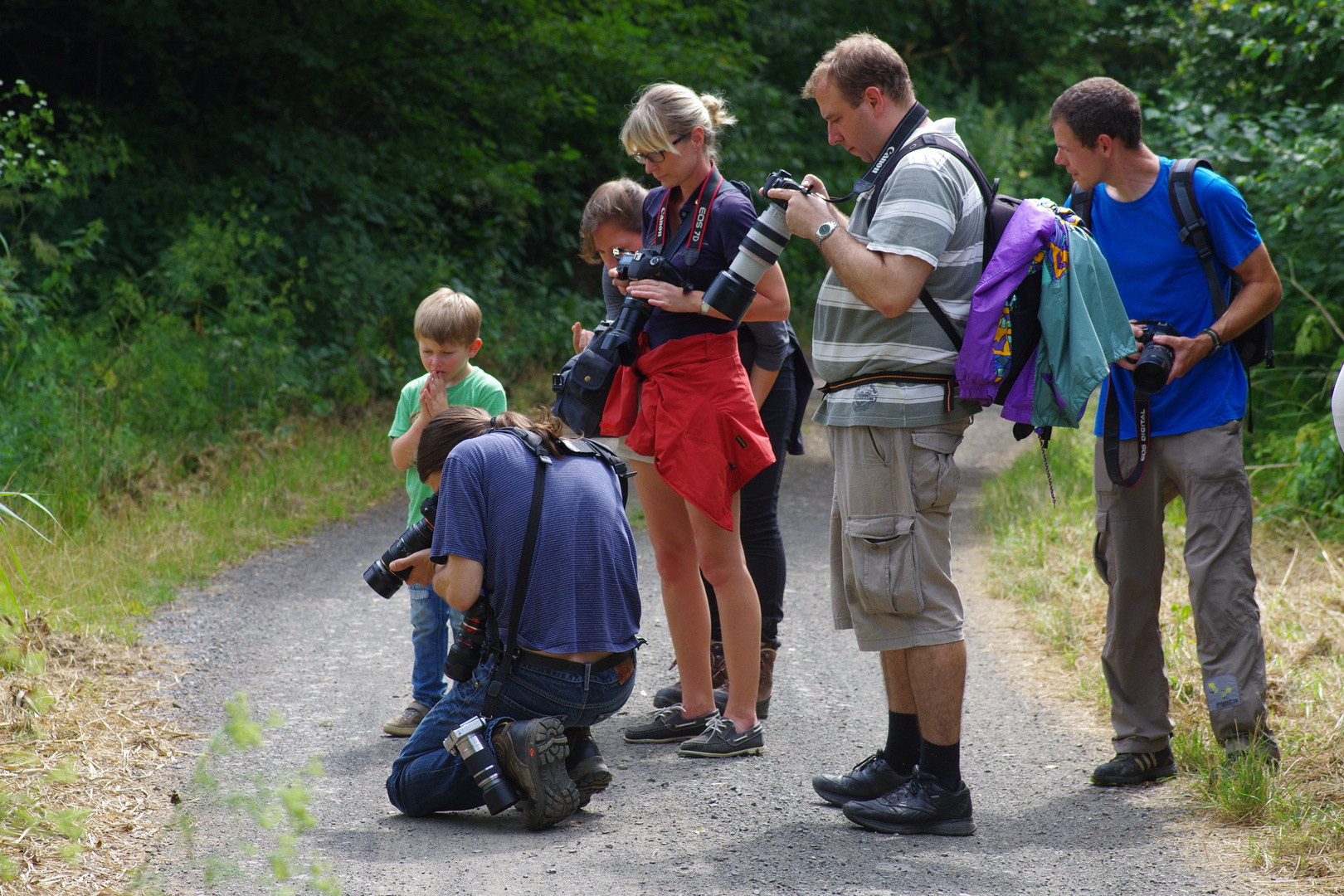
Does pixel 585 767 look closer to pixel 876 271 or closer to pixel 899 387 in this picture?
pixel 899 387

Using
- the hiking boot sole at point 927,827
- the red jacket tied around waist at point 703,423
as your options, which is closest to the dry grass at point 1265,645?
the hiking boot sole at point 927,827

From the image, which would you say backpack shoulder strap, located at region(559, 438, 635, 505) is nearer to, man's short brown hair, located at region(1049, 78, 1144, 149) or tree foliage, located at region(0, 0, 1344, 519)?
man's short brown hair, located at region(1049, 78, 1144, 149)

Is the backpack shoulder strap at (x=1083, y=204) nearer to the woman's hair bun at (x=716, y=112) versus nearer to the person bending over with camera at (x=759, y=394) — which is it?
the person bending over with camera at (x=759, y=394)

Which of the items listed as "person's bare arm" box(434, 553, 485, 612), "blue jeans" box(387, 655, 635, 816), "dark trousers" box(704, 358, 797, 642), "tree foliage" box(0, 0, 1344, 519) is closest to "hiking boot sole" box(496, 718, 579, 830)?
"blue jeans" box(387, 655, 635, 816)

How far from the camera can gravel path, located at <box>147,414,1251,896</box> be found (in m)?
3.07

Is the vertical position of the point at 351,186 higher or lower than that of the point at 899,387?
higher

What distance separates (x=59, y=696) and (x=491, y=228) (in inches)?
386

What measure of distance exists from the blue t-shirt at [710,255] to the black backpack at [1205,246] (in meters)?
1.28

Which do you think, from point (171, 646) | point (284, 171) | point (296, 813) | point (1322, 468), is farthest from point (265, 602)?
point (284, 171)

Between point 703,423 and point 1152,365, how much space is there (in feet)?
4.36

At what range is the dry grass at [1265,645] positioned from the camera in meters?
3.26

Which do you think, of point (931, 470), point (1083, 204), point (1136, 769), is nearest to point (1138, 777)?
point (1136, 769)

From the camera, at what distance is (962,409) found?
3.29 m

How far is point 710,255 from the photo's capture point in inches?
149
